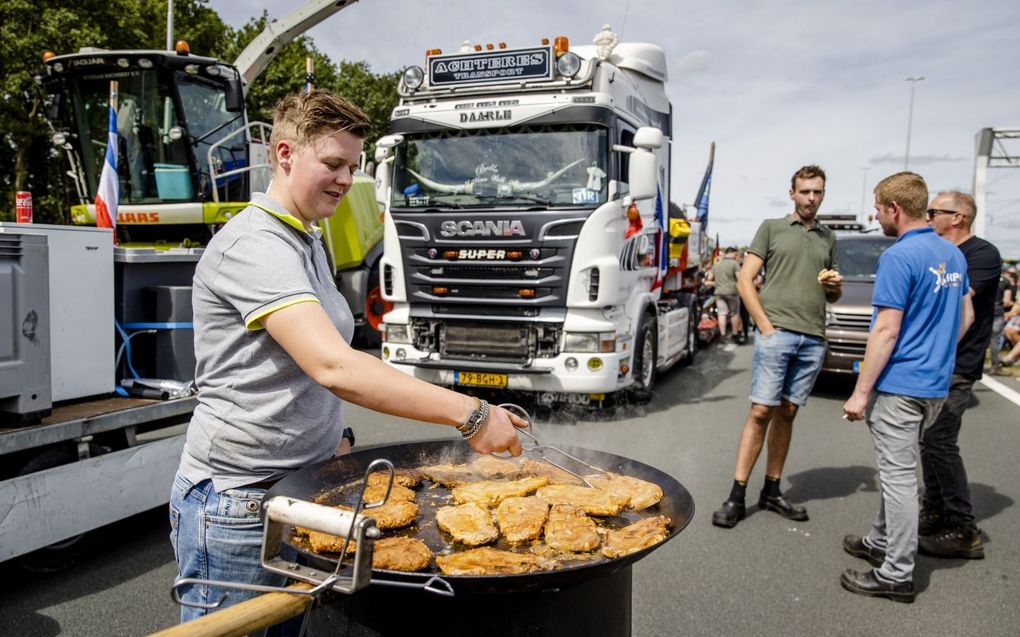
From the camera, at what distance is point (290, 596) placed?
5.02ft

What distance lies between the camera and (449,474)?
289 centimetres

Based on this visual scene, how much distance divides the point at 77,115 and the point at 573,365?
7706 millimetres

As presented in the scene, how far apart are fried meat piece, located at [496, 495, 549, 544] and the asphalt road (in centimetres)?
150

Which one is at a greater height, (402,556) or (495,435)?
(495,435)

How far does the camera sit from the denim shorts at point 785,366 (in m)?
4.86

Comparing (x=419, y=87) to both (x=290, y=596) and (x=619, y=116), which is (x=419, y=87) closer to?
(x=619, y=116)

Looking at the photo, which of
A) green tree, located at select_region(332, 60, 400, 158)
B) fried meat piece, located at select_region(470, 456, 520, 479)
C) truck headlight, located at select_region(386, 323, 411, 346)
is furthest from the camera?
green tree, located at select_region(332, 60, 400, 158)

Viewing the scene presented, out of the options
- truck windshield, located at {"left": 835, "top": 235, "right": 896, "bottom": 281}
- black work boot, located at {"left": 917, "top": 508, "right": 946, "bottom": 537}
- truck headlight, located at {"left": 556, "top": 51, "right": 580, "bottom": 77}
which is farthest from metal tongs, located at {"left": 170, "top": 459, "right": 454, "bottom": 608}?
truck windshield, located at {"left": 835, "top": 235, "right": 896, "bottom": 281}

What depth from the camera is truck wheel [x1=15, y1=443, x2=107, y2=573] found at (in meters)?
3.90

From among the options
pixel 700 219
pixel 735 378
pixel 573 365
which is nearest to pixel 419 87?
pixel 573 365

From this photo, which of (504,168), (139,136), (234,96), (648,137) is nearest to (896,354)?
(648,137)

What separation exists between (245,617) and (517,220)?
20.5 feet

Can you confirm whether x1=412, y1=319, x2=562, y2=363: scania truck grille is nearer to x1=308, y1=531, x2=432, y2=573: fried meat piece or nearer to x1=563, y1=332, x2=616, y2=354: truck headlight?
x1=563, y1=332, x2=616, y2=354: truck headlight

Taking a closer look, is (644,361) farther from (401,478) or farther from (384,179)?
(401,478)
